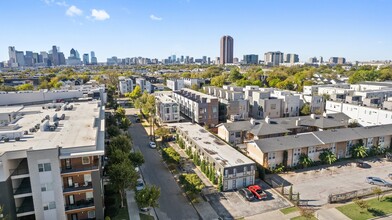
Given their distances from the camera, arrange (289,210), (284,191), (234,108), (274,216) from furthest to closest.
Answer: (234,108)
(284,191)
(289,210)
(274,216)

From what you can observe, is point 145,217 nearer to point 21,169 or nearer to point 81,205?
point 81,205

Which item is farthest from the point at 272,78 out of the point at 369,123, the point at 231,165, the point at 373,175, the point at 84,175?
the point at 84,175

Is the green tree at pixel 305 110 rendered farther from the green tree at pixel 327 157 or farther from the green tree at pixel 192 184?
the green tree at pixel 192 184

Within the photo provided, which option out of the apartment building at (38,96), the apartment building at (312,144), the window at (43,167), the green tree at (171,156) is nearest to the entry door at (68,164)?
the window at (43,167)

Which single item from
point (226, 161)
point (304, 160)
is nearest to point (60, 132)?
point (226, 161)

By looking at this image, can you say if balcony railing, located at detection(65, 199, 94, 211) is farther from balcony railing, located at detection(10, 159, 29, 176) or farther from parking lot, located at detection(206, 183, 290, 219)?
parking lot, located at detection(206, 183, 290, 219)

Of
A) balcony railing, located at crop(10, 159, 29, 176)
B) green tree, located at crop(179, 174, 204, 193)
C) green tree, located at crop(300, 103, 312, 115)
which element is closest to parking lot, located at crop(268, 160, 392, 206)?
green tree, located at crop(179, 174, 204, 193)
